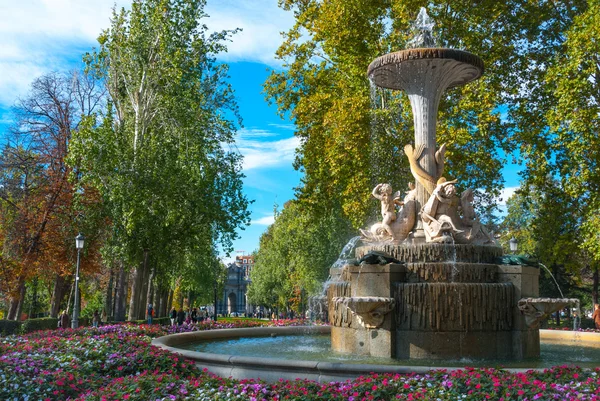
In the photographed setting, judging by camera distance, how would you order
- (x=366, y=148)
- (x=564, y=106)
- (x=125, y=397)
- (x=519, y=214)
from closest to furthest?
(x=125, y=397), (x=564, y=106), (x=366, y=148), (x=519, y=214)

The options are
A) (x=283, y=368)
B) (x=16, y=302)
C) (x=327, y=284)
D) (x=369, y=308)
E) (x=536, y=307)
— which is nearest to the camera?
(x=283, y=368)

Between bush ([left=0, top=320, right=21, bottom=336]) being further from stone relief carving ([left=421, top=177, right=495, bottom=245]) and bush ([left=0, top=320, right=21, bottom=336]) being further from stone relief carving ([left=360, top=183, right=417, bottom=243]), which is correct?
stone relief carving ([left=421, top=177, right=495, bottom=245])

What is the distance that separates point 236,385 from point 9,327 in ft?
57.6

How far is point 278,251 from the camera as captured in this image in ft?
176

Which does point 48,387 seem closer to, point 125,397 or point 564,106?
point 125,397

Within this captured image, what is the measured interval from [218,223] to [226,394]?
810 inches

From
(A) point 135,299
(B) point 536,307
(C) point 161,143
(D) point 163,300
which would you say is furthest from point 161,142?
(D) point 163,300

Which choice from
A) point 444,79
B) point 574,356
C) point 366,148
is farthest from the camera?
point 366,148

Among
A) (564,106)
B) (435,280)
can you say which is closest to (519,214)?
(564,106)

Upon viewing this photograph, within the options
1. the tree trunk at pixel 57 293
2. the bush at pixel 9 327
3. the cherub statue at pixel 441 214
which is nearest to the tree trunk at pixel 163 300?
the tree trunk at pixel 57 293

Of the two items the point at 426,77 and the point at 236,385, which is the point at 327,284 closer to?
the point at 426,77

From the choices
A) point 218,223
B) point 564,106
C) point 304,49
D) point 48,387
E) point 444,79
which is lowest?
point 48,387

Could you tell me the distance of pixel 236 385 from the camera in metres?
7.29

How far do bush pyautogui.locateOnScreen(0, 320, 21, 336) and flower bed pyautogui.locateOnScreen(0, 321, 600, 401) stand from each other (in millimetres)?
13980
